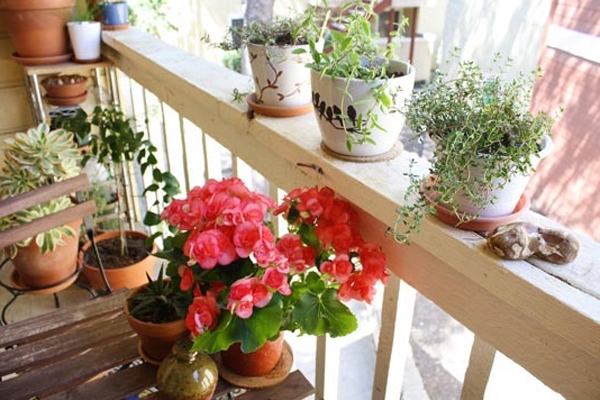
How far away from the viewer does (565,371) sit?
0.62 meters

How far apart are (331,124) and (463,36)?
0.29 metres

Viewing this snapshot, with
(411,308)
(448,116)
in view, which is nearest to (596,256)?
(448,116)

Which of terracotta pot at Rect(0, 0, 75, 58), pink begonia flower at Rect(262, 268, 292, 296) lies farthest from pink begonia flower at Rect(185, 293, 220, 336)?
terracotta pot at Rect(0, 0, 75, 58)

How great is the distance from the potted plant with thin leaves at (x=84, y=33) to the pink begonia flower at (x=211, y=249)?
1530mm

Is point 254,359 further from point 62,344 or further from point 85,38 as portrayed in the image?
point 85,38

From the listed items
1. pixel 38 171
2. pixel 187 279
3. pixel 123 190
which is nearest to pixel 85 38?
pixel 38 171

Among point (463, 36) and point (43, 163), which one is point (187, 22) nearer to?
point (43, 163)

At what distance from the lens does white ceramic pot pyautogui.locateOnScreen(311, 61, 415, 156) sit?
775mm

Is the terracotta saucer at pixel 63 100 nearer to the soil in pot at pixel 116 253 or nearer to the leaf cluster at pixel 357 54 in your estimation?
the soil in pot at pixel 116 253

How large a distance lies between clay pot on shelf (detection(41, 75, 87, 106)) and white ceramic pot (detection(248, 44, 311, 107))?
1515mm

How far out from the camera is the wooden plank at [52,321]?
129cm

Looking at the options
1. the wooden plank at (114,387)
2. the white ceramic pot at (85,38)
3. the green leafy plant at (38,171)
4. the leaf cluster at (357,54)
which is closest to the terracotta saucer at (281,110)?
the leaf cluster at (357,54)

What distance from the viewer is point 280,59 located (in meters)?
0.99

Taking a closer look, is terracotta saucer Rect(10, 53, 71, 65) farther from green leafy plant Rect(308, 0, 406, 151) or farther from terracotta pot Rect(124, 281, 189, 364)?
green leafy plant Rect(308, 0, 406, 151)
